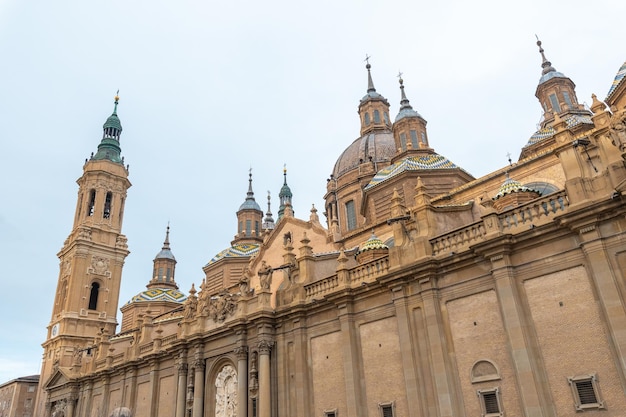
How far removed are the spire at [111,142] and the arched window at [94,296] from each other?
1427 centimetres

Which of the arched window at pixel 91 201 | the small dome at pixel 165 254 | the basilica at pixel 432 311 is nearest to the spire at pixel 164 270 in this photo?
the small dome at pixel 165 254

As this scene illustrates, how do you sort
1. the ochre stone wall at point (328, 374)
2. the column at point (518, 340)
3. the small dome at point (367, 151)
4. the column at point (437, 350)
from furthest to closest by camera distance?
the small dome at point (367, 151) → the ochre stone wall at point (328, 374) → the column at point (437, 350) → the column at point (518, 340)

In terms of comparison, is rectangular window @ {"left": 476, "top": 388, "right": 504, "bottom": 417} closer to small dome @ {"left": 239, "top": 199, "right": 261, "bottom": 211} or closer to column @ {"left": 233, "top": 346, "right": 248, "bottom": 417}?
column @ {"left": 233, "top": 346, "right": 248, "bottom": 417}

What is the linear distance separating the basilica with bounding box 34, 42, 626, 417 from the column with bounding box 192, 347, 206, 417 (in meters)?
0.07

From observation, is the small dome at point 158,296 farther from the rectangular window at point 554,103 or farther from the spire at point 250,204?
the rectangular window at point 554,103

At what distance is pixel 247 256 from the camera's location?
46781 mm

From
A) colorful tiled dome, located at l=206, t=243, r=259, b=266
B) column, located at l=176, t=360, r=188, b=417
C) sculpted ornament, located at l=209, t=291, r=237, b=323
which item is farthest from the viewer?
colorful tiled dome, located at l=206, t=243, r=259, b=266

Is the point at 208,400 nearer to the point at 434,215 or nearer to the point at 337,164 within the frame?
the point at 434,215

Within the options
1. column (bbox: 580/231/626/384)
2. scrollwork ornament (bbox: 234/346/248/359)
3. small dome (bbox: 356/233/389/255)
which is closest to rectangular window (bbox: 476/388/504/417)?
column (bbox: 580/231/626/384)

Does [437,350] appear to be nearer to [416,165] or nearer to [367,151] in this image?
[416,165]

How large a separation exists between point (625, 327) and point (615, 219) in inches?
117

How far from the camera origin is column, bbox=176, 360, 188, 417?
26344mm

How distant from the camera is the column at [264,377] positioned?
2167 cm

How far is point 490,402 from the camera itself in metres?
15.2
